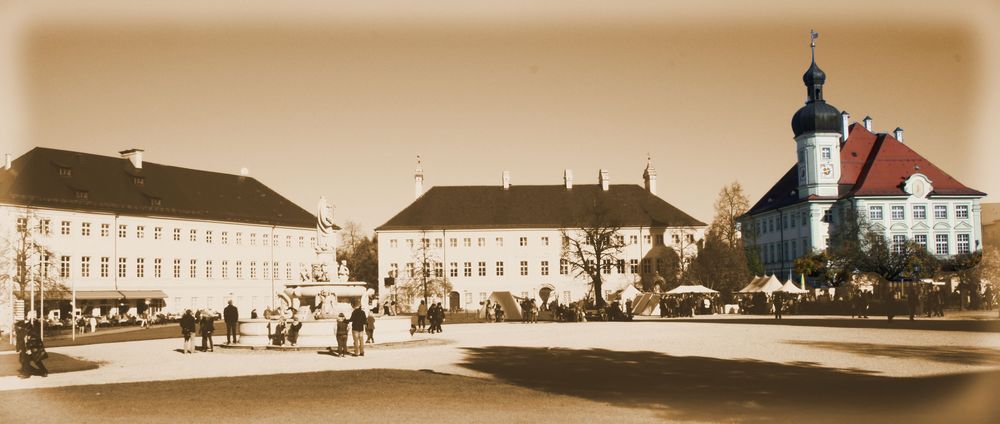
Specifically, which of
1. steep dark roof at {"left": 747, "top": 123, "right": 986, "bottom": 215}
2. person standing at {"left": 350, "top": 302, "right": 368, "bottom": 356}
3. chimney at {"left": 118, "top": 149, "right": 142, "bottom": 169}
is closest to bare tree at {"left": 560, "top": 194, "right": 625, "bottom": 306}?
steep dark roof at {"left": 747, "top": 123, "right": 986, "bottom": 215}

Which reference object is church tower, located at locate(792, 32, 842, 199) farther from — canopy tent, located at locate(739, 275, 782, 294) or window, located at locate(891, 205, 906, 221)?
canopy tent, located at locate(739, 275, 782, 294)

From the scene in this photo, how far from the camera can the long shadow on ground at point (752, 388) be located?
12.3 metres

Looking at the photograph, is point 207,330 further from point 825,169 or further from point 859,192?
point 825,169

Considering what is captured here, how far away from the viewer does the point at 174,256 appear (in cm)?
6259

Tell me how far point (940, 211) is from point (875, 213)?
4.66 meters

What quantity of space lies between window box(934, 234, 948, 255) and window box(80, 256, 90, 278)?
58574mm

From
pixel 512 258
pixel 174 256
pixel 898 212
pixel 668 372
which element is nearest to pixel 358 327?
pixel 668 372

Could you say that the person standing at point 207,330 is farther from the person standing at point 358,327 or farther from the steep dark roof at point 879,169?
the steep dark roof at point 879,169

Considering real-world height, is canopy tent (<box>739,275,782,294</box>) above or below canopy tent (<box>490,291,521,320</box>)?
above

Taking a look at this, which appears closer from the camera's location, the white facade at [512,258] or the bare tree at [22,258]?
the bare tree at [22,258]

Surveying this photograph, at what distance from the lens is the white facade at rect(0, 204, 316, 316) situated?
55000 millimetres

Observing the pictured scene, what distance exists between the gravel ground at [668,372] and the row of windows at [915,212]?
44166mm

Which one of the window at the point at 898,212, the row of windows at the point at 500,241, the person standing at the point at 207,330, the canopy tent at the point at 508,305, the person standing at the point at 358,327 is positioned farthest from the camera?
the row of windows at the point at 500,241

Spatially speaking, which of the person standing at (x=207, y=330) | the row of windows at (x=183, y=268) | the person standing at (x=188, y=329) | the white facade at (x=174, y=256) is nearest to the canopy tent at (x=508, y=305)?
the row of windows at (x=183, y=268)
